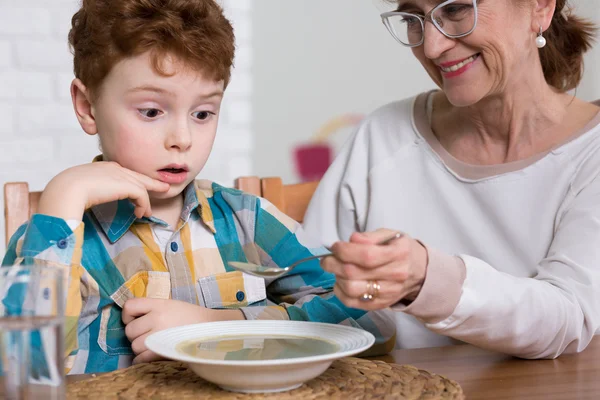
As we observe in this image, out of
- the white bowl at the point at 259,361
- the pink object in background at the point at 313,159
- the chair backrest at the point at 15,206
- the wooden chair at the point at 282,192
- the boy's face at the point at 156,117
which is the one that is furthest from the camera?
the pink object in background at the point at 313,159

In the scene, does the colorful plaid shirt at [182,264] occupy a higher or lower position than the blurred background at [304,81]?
lower

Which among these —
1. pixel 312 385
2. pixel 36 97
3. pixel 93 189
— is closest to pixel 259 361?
pixel 312 385

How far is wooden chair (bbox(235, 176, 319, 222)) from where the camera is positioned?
1.64m

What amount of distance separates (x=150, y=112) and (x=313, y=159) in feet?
10.2

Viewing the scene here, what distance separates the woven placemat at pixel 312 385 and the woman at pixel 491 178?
0.09 meters

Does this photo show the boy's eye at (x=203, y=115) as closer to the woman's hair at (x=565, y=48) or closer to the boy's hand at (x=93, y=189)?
the boy's hand at (x=93, y=189)

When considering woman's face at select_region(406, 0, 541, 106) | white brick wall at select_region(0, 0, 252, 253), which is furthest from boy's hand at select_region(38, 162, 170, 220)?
white brick wall at select_region(0, 0, 252, 253)

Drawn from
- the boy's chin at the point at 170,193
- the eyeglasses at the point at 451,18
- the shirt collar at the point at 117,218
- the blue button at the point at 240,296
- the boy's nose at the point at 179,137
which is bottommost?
the blue button at the point at 240,296

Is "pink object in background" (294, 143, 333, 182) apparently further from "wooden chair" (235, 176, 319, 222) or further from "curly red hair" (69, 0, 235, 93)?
"curly red hair" (69, 0, 235, 93)

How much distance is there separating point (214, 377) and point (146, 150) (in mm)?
475

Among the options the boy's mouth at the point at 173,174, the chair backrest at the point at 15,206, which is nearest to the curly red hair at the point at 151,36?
the boy's mouth at the point at 173,174

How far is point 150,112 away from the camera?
123cm

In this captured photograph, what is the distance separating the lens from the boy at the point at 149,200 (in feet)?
3.86

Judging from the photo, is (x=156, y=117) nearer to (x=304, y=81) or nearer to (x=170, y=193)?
(x=170, y=193)
